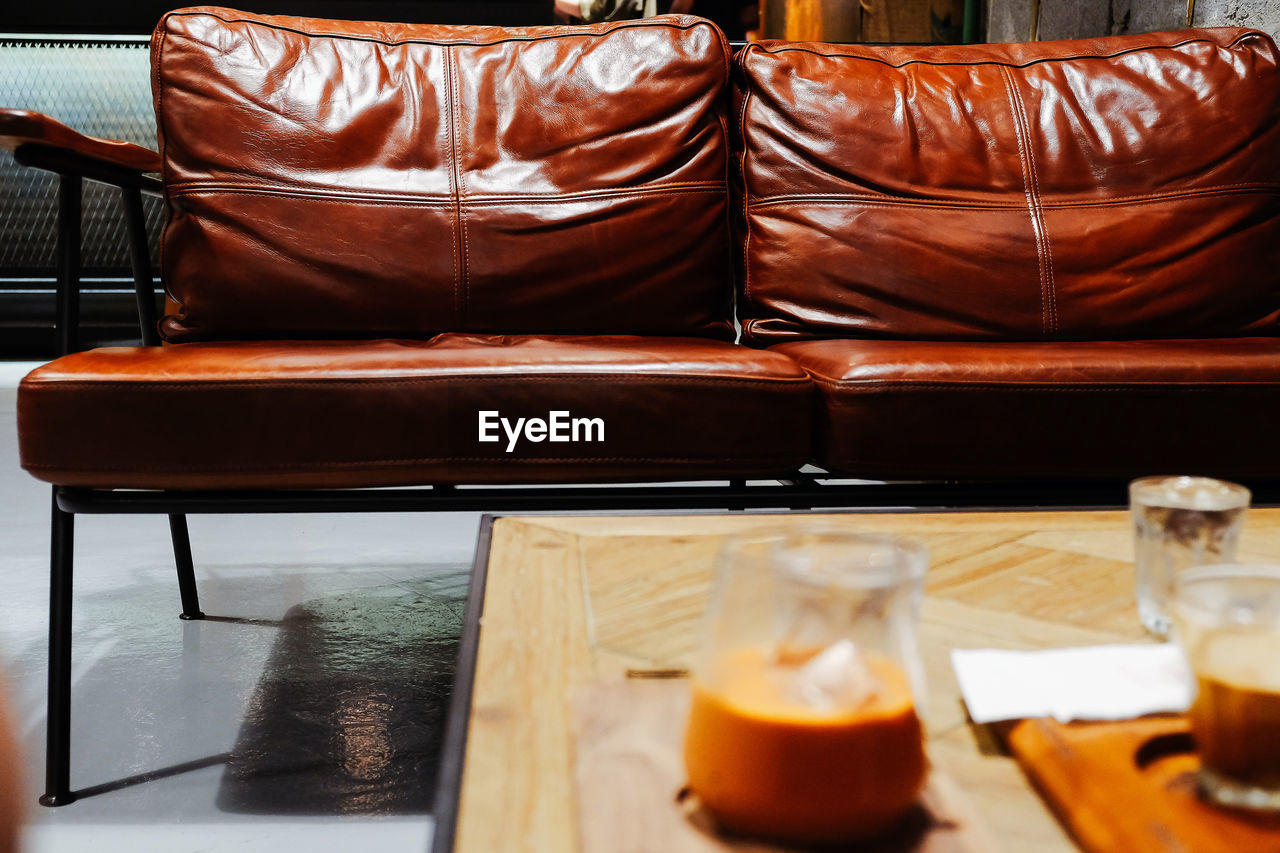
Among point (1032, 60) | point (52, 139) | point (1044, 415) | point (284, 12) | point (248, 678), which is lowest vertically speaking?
point (248, 678)

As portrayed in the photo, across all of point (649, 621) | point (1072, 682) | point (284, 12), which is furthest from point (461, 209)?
point (284, 12)

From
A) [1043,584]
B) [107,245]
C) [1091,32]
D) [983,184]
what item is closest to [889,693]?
[1043,584]

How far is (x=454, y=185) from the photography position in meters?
1.65

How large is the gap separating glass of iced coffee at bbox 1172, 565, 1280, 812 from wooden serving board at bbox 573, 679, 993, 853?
93 mm

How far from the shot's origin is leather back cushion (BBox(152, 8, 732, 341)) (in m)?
1.59

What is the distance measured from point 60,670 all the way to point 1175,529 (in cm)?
111

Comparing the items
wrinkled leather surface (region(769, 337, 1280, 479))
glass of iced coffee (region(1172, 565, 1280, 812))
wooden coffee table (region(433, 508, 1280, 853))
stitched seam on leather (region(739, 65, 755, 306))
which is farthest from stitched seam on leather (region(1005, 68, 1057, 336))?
glass of iced coffee (region(1172, 565, 1280, 812))

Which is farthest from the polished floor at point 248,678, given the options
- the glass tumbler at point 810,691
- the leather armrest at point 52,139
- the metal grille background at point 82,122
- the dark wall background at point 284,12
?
the dark wall background at point 284,12

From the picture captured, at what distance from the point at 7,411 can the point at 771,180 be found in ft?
9.16

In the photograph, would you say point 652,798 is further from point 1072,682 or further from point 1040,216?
point 1040,216

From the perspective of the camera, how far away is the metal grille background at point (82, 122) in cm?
428

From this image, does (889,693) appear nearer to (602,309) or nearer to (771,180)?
(602,309)

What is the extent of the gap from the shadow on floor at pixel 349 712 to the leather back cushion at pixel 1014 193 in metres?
0.74

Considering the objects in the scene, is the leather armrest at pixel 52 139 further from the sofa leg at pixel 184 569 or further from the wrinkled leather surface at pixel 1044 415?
the wrinkled leather surface at pixel 1044 415
